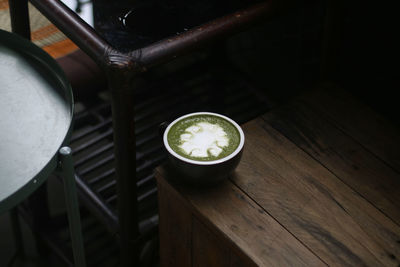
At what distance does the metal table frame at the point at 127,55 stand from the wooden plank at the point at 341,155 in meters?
0.37

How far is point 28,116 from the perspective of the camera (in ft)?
4.17

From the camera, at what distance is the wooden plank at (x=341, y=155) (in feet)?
5.17

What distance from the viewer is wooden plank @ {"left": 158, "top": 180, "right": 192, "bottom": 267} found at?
5.20ft

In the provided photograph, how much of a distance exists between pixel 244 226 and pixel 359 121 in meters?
0.62

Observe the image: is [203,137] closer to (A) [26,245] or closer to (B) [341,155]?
(B) [341,155]

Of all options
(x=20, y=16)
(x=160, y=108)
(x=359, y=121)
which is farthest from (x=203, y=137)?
(x=160, y=108)

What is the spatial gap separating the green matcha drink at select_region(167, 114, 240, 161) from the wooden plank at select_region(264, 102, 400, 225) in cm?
26

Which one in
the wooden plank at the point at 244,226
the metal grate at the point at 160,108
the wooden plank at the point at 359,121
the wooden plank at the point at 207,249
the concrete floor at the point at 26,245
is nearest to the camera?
the wooden plank at the point at 244,226

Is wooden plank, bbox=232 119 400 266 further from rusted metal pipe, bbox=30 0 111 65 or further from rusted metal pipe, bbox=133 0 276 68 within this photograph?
rusted metal pipe, bbox=30 0 111 65

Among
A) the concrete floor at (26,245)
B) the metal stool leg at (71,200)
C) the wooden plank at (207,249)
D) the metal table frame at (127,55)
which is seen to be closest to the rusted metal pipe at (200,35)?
the metal table frame at (127,55)

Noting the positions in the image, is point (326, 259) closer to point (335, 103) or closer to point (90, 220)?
point (335, 103)

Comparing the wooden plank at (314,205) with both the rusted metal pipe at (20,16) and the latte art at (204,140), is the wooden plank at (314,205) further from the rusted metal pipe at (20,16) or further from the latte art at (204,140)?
the rusted metal pipe at (20,16)

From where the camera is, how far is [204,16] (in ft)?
5.24

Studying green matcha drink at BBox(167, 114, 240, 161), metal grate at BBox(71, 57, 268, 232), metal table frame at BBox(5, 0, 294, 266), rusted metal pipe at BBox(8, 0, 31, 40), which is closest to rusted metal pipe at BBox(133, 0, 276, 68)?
metal table frame at BBox(5, 0, 294, 266)
